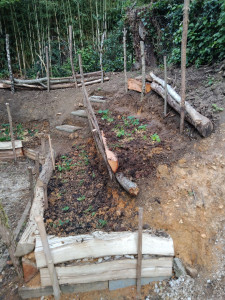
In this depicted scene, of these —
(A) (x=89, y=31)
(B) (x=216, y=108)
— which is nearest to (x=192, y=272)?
(B) (x=216, y=108)

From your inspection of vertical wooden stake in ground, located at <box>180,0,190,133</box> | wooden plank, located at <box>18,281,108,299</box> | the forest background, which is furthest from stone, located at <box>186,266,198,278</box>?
the forest background

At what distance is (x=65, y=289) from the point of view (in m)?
2.63

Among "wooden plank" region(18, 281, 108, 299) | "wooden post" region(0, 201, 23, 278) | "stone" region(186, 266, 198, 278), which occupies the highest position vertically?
"wooden post" region(0, 201, 23, 278)

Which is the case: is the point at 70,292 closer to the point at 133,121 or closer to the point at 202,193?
the point at 202,193

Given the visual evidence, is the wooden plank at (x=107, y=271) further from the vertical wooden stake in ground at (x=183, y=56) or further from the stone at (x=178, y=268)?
the vertical wooden stake in ground at (x=183, y=56)

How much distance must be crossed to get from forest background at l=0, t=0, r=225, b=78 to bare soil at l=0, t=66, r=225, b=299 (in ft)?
6.89

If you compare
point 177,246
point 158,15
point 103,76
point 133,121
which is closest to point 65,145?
point 133,121

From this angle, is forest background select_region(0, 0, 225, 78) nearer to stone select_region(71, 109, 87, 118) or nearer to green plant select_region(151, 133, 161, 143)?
stone select_region(71, 109, 87, 118)

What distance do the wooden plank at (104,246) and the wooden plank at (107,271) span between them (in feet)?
0.34

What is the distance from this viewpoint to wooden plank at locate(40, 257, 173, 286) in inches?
98.7

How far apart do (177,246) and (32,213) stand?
2048 millimetres

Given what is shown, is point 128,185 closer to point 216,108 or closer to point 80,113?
point 216,108

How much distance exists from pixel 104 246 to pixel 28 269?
93 cm

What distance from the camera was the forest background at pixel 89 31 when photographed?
6449mm
